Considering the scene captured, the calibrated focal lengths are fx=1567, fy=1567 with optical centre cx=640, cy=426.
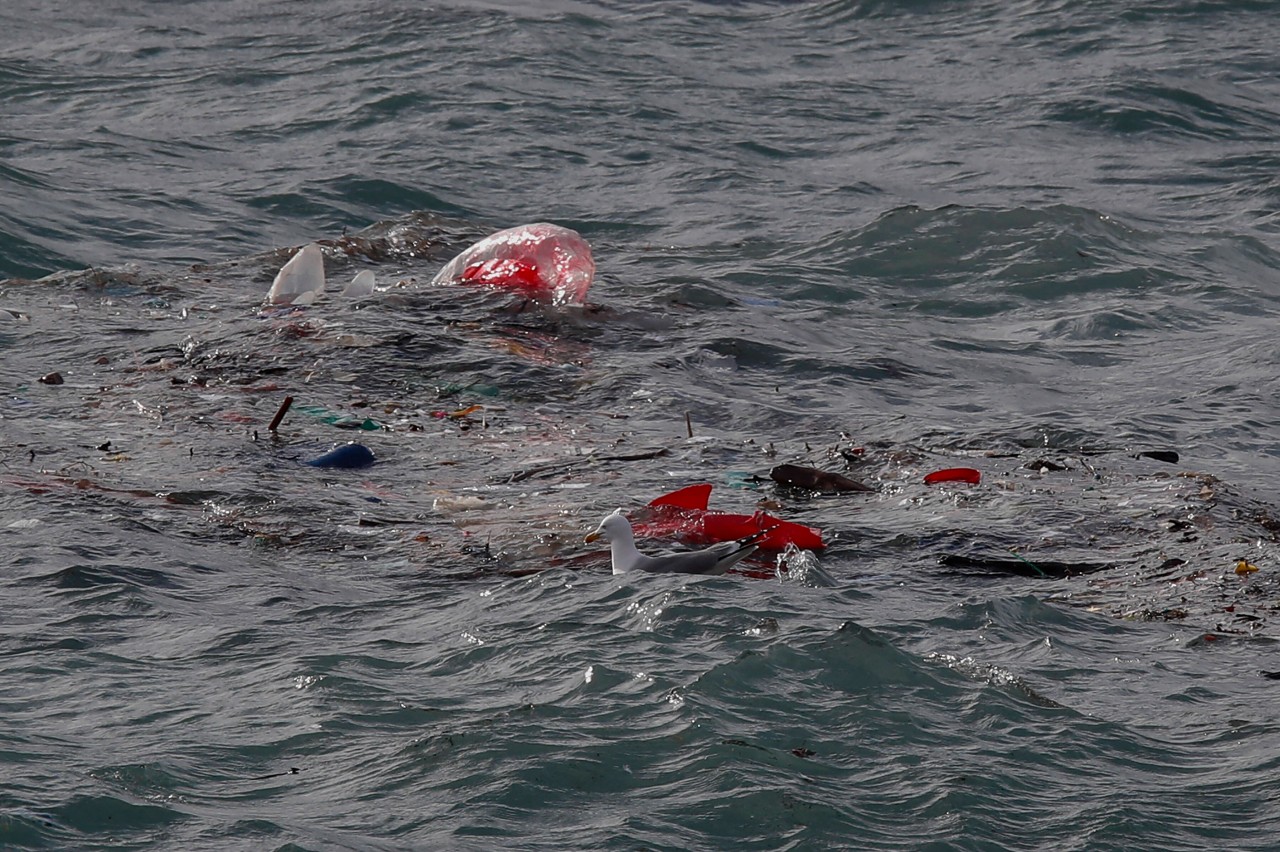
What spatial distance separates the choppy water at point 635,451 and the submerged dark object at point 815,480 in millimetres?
114

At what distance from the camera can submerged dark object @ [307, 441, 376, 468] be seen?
658 centimetres

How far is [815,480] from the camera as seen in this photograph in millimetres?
6430

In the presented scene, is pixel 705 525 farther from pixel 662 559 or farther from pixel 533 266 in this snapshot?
pixel 533 266

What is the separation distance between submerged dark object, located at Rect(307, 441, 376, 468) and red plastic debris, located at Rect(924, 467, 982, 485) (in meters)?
2.36

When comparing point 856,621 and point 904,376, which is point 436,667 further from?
point 904,376

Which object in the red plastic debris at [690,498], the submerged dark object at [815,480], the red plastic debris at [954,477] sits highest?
the red plastic debris at [690,498]

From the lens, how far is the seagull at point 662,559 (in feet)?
16.7

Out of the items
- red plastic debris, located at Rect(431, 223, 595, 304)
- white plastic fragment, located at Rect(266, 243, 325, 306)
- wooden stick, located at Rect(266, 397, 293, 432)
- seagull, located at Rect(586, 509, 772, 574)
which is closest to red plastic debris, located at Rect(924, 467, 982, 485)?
seagull, located at Rect(586, 509, 772, 574)

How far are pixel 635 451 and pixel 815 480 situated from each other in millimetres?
883

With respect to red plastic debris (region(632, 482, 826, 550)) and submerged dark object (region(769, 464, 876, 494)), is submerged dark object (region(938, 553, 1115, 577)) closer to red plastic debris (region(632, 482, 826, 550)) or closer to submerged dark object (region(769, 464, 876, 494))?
red plastic debris (region(632, 482, 826, 550))

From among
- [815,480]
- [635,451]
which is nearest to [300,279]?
[635,451]

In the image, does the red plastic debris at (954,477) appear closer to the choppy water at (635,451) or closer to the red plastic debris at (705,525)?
the choppy water at (635,451)

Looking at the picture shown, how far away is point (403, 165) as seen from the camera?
43.0ft

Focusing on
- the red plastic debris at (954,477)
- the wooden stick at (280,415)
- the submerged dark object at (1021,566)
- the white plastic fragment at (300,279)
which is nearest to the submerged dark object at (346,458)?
the wooden stick at (280,415)
